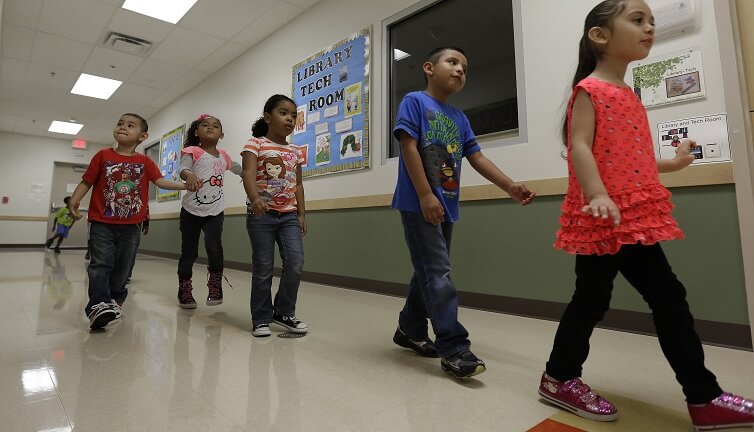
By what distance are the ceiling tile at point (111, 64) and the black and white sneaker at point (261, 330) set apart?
512 centimetres

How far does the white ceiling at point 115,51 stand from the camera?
13.5 feet

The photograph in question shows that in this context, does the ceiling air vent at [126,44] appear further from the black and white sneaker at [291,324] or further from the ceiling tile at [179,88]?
the black and white sneaker at [291,324]

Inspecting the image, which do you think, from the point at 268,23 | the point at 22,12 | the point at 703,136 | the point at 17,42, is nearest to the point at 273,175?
the point at 703,136

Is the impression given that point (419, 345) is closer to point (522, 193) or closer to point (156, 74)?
point (522, 193)

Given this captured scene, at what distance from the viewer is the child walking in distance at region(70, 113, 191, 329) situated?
1826 mm

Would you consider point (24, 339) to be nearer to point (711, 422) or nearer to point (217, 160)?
point (217, 160)

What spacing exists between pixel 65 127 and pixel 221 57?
593 cm

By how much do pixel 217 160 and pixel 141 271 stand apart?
105 inches

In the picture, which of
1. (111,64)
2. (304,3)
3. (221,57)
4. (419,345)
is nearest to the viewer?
(419,345)

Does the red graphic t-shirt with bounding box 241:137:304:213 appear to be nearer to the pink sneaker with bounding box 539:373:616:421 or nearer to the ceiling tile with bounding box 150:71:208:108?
the pink sneaker with bounding box 539:373:616:421

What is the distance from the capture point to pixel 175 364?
4.35ft

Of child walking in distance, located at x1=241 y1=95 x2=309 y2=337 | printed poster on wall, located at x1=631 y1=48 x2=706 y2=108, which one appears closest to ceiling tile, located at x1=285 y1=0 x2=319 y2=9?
child walking in distance, located at x1=241 y1=95 x2=309 y2=337

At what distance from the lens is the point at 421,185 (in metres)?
1.25

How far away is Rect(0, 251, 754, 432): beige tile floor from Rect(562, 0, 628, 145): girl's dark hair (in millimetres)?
757
